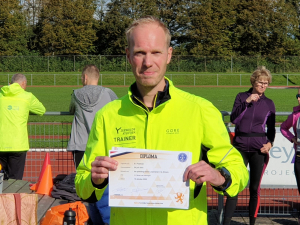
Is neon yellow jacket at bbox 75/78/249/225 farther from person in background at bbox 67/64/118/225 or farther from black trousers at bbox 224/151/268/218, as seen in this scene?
person in background at bbox 67/64/118/225

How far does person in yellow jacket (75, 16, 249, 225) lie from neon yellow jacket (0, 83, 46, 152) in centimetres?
550

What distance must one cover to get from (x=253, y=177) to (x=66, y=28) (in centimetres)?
6153

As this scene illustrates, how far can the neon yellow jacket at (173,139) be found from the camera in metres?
2.55

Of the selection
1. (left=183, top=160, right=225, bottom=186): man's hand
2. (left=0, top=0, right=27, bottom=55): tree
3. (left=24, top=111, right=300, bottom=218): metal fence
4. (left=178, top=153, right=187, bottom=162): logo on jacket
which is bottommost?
(left=24, top=111, right=300, bottom=218): metal fence

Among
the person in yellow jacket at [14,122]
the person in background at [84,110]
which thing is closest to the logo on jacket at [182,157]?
the person in background at [84,110]

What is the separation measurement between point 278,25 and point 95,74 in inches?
2533

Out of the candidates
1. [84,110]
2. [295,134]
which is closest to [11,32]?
[84,110]

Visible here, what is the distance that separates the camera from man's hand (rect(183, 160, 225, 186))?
7.57 ft

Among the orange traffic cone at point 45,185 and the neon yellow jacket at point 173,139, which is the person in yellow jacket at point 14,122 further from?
the neon yellow jacket at point 173,139

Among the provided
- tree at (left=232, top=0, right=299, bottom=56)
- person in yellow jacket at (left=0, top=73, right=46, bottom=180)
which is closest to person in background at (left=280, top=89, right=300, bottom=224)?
person in yellow jacket at (left=0, top=73, right=46, bottom=180)

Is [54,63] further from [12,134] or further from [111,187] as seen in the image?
[111,187]

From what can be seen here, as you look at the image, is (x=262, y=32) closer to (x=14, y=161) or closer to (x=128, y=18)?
(x=128, y=18)

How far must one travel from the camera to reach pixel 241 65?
56812 millimetres

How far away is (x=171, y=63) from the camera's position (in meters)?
55.5
